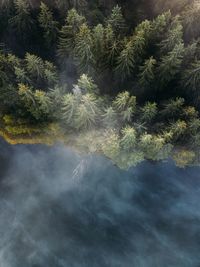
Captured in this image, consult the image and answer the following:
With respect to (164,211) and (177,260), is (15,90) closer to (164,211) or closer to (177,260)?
(164,211)

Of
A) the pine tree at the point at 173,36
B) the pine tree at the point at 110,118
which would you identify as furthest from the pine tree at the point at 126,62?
the pine tree at the point at 110,118

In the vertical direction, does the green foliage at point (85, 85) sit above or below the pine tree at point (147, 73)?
below

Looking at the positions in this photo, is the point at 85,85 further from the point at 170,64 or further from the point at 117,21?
the point at 170,64

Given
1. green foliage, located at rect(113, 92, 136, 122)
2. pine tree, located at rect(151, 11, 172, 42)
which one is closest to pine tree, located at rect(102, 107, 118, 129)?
green foliage, located at rect(113, 92, 136, 122)

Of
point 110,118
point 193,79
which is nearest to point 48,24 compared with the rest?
point 110,118

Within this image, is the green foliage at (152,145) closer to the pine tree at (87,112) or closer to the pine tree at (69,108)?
the pine tree at (87,112)

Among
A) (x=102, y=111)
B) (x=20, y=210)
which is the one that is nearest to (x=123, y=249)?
(x=20, y=210)

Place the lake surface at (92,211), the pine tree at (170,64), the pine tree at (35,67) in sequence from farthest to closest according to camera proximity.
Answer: the lake surface at (92,211) → the pine tree at (35,67) → the pine tree at (170,64)
